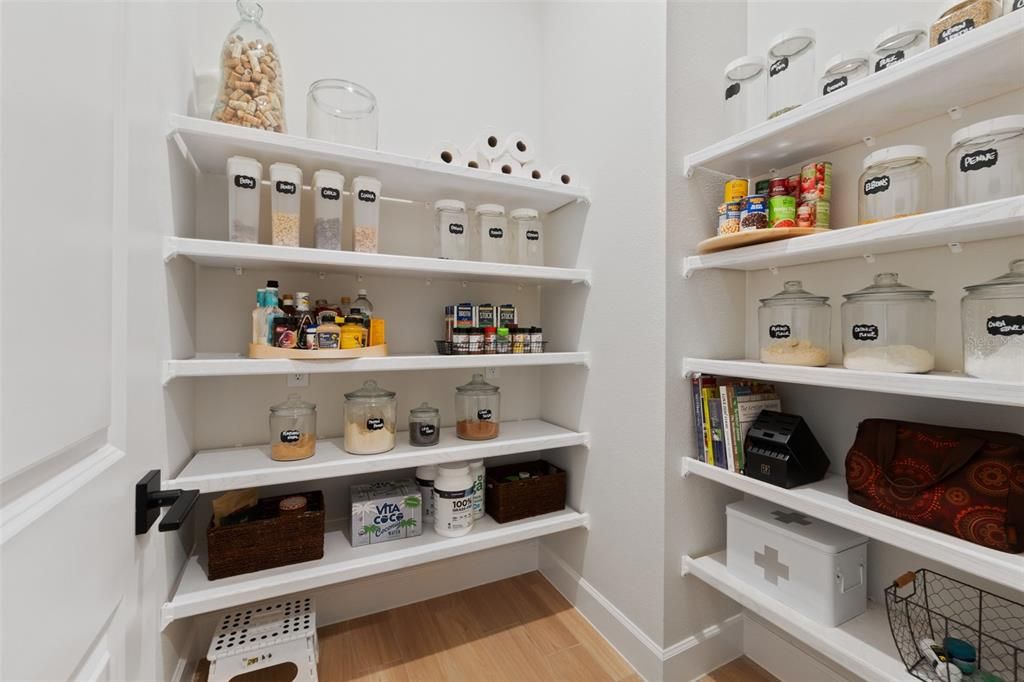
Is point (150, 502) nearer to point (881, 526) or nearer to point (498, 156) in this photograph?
point (881, 526)

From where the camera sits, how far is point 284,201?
4.54ft

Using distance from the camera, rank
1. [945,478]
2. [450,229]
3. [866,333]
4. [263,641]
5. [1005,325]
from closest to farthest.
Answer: [1005,325] → [945,478] → [866,333] → [263,641] → [450,229]

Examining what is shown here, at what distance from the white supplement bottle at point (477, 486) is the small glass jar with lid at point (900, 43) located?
1639 millimetres

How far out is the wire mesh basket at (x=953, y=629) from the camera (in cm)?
95

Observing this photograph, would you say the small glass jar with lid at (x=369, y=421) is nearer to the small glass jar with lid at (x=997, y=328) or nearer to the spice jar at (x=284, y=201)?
the spice jar at (x=284, y=201)

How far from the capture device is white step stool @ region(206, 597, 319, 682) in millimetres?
1278

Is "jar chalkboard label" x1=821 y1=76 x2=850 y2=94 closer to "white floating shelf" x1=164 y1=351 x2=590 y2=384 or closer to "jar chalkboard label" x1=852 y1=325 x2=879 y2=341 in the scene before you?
"jar chalkboard label" x1=852 y1=325 x2=879 y2=341

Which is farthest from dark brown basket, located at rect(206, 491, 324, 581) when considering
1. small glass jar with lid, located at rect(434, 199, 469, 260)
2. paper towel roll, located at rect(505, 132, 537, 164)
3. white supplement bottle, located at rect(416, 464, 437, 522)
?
paper towel roll, located at rect(505, 132, 537, 164)

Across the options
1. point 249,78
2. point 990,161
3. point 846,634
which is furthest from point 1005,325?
point 249,78

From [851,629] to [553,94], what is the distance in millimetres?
2172

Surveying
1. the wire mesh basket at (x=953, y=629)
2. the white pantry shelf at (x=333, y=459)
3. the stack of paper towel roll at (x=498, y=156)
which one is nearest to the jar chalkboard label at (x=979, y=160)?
the wire mesh basket at (x=953, y=629)

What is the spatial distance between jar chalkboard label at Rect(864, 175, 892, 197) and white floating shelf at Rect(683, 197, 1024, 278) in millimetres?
112

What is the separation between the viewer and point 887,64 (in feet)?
3.40

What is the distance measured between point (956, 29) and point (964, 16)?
27mm
